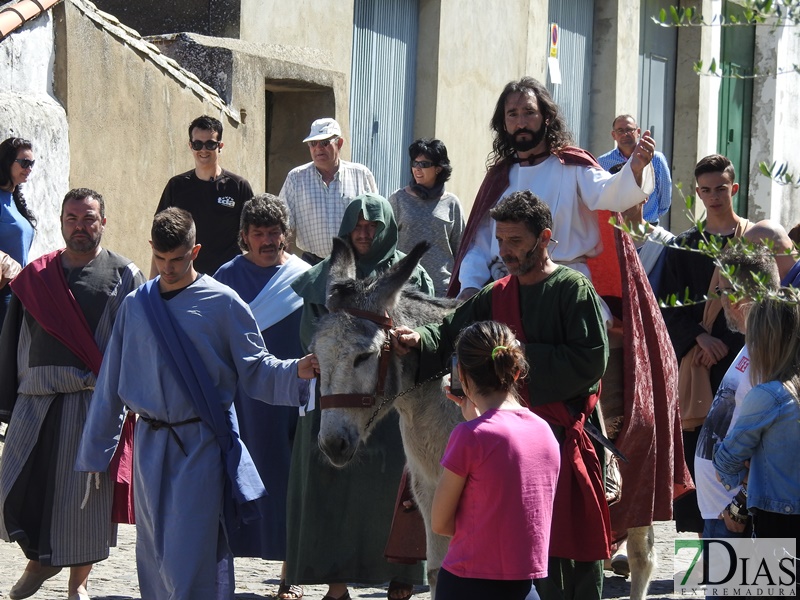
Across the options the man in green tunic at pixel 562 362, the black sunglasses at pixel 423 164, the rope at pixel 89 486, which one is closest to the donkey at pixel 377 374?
the man in green tunic at pixel 562 362

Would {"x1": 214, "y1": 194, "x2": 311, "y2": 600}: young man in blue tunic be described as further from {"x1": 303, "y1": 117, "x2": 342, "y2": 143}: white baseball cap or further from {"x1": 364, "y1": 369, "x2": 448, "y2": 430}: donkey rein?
{"x1": 303, "y1": 117, "x2": 342, "y2": 143}: white baseball cap

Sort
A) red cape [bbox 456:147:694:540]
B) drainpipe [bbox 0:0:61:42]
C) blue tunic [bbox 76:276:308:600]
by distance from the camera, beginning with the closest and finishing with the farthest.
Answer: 1. blue tunic [bbox 76:276:308:600]
2. red cape [bbox 456:147:694:540]
3. drainpipe [bbox 0:0:61:42]

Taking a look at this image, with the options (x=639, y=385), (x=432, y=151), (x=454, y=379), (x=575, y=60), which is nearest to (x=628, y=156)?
(x=432, y=151)

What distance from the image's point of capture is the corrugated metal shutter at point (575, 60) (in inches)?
705

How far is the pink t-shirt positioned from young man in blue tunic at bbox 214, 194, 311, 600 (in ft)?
9.11

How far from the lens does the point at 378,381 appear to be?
5.47m

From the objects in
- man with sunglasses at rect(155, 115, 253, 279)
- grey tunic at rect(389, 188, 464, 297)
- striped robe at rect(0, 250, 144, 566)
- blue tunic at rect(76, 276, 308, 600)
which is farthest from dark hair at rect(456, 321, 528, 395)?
man with sunglasses at rect(155, 115, 253, 279)

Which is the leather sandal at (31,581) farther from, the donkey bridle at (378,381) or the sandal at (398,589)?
the donkey bridle at (378,381)

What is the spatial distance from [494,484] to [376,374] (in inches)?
45.6

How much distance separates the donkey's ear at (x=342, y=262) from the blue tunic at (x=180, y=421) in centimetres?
42

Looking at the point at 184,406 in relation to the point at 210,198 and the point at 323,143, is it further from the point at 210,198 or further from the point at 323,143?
the point at 323,143

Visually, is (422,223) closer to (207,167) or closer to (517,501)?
(207,167)

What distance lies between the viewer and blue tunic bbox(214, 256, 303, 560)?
7.20m

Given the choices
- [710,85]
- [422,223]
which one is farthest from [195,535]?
[710,85]
